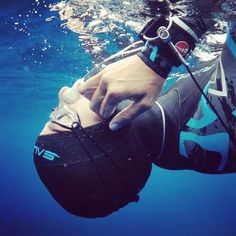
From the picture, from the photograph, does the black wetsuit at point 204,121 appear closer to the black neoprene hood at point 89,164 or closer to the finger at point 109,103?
the black neoprene hood at point 89,164

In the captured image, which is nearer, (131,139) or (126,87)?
(126,87)

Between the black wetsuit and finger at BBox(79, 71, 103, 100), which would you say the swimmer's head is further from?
the black wetsuit

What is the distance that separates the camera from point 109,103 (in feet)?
6.79

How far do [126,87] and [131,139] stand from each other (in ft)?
2.26

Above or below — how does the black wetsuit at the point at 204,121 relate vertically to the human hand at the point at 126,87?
below

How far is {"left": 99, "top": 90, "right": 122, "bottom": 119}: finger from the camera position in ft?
6.54

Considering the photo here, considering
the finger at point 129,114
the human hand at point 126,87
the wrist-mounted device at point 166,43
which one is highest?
the wrist-mounted device at point 166,43

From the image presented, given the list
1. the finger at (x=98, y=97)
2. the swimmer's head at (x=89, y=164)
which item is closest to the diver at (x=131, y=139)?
the swimmer's head at (x=89, y=164)

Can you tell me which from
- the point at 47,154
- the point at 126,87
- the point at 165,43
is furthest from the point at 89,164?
the point at 165,43

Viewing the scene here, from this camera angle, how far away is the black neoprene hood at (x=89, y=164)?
240 centimetres

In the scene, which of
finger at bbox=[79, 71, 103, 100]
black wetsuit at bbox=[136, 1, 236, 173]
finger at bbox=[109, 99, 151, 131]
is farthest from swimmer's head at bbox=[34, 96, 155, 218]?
black wetsuit at bbox=[136, 1, 236, 173]

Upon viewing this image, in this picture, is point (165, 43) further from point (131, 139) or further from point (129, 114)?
point (131, 139)

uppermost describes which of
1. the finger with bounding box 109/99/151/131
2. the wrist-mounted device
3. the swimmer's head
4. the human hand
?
the wrist-mounted device

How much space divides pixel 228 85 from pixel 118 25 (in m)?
6.54
